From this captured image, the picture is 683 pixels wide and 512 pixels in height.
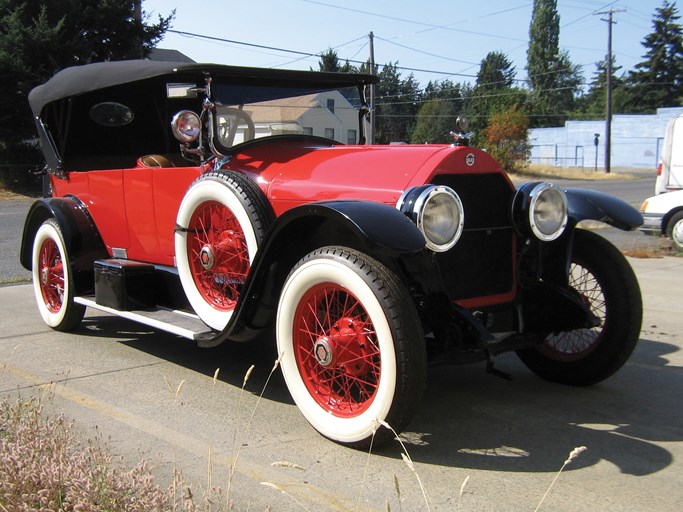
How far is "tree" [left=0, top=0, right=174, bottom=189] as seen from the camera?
22.9 m

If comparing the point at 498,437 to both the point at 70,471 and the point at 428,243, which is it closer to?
the point at 428,243

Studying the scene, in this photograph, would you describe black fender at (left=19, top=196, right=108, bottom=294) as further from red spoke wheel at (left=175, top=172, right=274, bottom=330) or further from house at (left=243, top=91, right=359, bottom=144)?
house at (left=243, top=91, right=359, bottom=144)

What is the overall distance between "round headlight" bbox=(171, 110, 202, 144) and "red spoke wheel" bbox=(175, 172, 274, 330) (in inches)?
16.7

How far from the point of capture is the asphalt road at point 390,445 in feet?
9.85

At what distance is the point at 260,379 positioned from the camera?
4645 millimetres

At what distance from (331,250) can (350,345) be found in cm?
46

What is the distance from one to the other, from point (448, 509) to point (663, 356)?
2932 mm

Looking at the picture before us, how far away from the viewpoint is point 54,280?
5.98 meters

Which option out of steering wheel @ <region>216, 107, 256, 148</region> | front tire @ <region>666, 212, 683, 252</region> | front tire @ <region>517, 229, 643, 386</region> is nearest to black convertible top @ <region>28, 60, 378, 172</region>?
steering wheel @ <region>216, 107, 256, 148</region>

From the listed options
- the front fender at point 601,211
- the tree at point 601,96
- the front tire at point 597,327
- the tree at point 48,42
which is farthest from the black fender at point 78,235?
the tree at point 601,96

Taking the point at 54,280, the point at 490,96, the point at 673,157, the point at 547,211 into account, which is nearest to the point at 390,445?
the point at 547,211

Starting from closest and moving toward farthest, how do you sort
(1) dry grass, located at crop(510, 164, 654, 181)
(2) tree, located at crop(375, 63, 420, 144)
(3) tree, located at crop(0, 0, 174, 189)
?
(3) tree, located at crop(0, 0, 174, 189)
(1) dry grass, located at crop(510, 164, 654, 181)
(2) tree, located at crop(375, 63, 420, 144)

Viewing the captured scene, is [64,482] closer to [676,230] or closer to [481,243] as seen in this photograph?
[481,243]

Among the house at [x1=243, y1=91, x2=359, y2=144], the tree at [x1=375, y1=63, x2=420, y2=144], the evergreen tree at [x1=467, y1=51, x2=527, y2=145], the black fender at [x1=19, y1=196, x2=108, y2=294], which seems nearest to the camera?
the house at [x1=243, y1=91, x2=359, y2=144]
